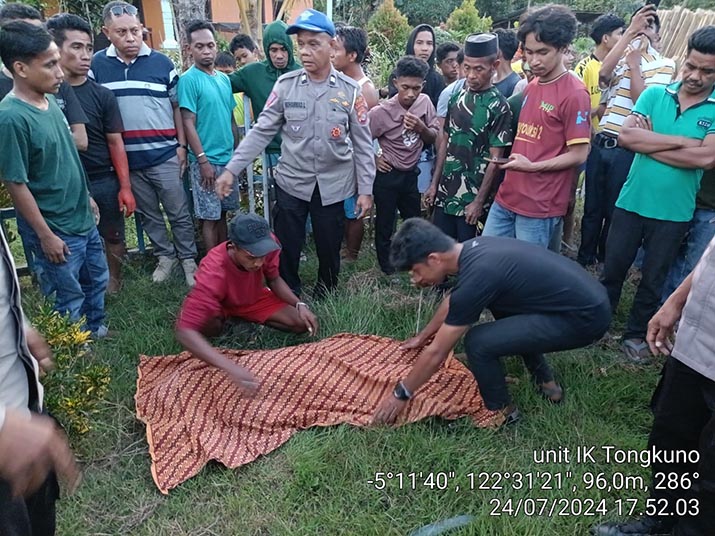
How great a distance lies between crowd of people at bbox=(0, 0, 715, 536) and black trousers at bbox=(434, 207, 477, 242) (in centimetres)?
2

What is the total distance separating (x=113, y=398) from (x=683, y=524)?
2.72 m

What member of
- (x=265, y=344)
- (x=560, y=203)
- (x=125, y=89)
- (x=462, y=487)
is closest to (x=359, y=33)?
(x=125, y=89)

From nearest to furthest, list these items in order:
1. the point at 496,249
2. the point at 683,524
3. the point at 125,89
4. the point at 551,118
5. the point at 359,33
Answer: the point at 683,524 < the point at 496,249 < the point at 551,118 < the point at 125,89 < the point at 359,33

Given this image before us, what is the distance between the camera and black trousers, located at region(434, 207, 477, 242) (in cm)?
409

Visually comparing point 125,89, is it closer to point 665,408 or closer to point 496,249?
point 496,249

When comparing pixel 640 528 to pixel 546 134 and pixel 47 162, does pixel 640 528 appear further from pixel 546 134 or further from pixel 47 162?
pixel 47 162

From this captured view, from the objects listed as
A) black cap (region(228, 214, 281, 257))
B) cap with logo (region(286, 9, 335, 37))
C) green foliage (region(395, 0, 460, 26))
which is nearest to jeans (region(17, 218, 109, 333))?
black cap (region(228, 214, 281, 257))

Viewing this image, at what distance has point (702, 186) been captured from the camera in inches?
132

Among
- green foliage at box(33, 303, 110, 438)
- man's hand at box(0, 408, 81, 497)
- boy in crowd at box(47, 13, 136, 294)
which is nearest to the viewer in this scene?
man's hand at box(0, 408, 81, 497)

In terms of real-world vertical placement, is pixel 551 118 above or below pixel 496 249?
above

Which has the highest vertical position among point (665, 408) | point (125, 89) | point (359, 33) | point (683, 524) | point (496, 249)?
point (359, 33)

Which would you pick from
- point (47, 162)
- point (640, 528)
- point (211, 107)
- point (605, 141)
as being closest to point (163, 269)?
point (211, 107)

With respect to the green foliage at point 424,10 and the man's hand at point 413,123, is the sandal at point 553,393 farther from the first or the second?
the green foliage at point 424,10

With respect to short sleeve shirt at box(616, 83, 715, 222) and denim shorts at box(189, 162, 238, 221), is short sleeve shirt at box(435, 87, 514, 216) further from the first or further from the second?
denim shorts at box(189, 162, 238, 221)
